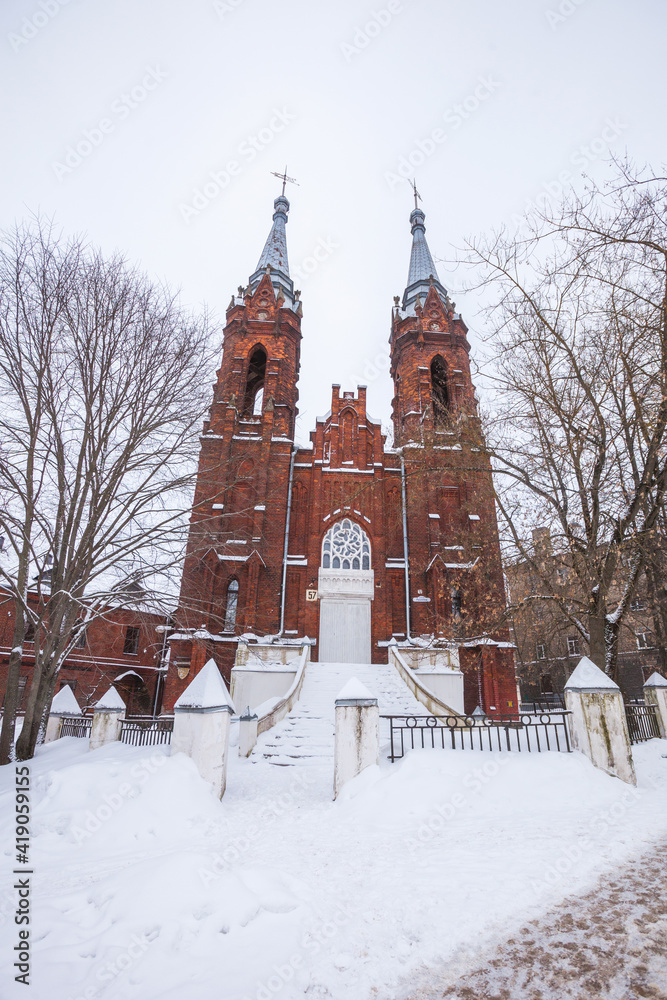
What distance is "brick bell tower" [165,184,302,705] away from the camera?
18.8m

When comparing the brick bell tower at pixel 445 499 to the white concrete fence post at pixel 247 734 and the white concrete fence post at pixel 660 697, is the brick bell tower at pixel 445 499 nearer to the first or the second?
the white concrete fence post at pixel 660 697

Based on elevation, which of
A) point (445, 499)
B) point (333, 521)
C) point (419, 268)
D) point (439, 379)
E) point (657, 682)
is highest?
point (419, 268)

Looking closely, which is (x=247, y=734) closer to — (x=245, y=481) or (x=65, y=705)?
(x=65, y=705)

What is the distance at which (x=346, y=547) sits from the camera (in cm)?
2209

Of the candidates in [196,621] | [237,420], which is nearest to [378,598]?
[196,621]

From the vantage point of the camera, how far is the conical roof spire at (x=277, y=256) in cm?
2991

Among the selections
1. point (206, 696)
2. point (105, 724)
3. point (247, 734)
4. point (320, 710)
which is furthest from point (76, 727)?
point (206, 696)

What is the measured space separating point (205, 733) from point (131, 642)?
28469 mm

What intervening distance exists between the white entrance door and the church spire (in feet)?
62.2

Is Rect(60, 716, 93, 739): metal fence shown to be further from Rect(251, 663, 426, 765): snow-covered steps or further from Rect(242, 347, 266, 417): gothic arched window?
Rect(242, 347, 266, 417): gothic arched window

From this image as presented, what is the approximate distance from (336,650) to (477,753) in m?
13.0

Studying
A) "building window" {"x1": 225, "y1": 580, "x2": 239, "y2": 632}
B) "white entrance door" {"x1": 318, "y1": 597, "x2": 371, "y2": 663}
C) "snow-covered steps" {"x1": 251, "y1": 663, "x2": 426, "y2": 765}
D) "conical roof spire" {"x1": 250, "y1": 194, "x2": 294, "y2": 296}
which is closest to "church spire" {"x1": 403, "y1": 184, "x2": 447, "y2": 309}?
"conical roof spire" {"x1": 250, "y1": 194, "x2": 294, "y2": 296}

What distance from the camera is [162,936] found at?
3.18 metres

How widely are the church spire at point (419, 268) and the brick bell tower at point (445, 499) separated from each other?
141mm
